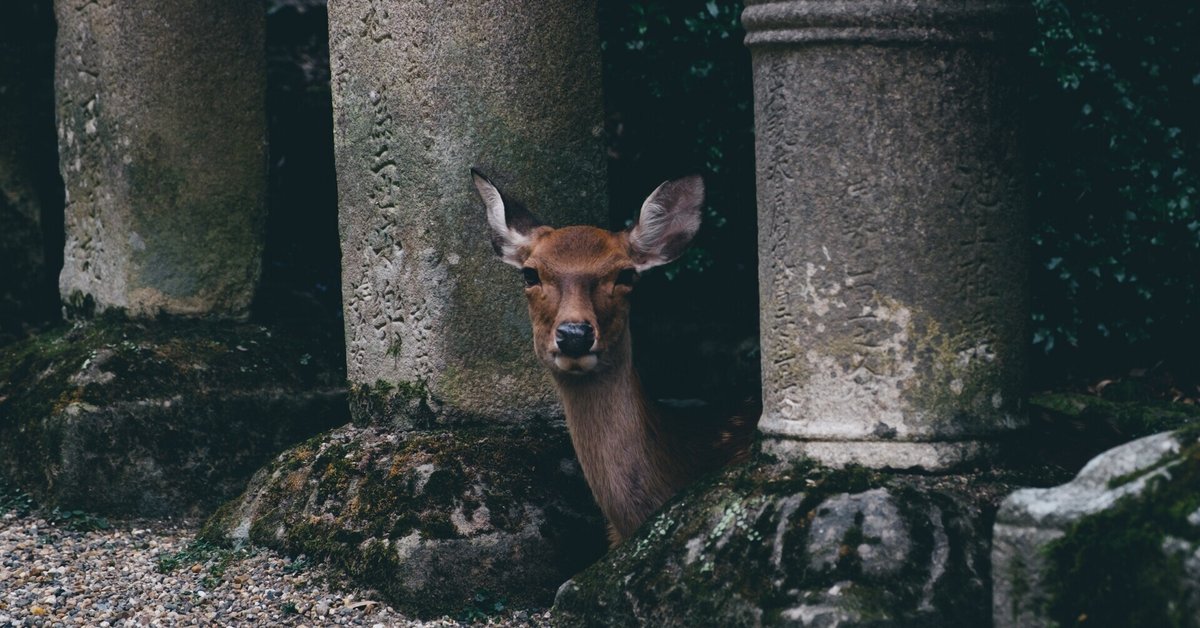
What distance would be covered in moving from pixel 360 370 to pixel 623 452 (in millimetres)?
1376

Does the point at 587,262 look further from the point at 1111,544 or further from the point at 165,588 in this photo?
the point at 1111,544

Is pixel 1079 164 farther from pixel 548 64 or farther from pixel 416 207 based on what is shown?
pixel 416 207

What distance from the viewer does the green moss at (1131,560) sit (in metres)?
3.43

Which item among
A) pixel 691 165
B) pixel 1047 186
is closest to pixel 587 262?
pixel 691 165

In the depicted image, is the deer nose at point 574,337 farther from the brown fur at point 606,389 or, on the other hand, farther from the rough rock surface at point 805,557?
the rough rock surface at point 805,557

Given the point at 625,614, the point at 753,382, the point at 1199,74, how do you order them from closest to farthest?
1. the point at 625,614
2. the point at 1199,74
3. the point at 753,382

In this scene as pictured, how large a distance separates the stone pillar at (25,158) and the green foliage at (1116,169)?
16.6 feet

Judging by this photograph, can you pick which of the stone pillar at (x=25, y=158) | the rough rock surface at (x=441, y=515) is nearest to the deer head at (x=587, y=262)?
the rough rock surface at (x=441, y=515)

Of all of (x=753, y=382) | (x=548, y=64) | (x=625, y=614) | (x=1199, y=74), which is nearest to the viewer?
(x=625, y=614)

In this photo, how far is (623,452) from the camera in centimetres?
564

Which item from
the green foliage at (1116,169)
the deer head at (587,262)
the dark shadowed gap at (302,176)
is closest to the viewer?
the deer head at (587,262)

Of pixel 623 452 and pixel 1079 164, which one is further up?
pixel 1079 164

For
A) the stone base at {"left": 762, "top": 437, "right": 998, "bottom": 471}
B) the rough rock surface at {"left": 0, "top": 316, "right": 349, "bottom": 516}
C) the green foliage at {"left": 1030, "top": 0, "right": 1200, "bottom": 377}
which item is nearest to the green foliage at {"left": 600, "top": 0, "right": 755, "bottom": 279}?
the green foliage at {"left": 1030, "top": 0, "right": 1200, "bottom": 377}

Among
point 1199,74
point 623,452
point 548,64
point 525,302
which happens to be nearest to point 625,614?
point 623,452
